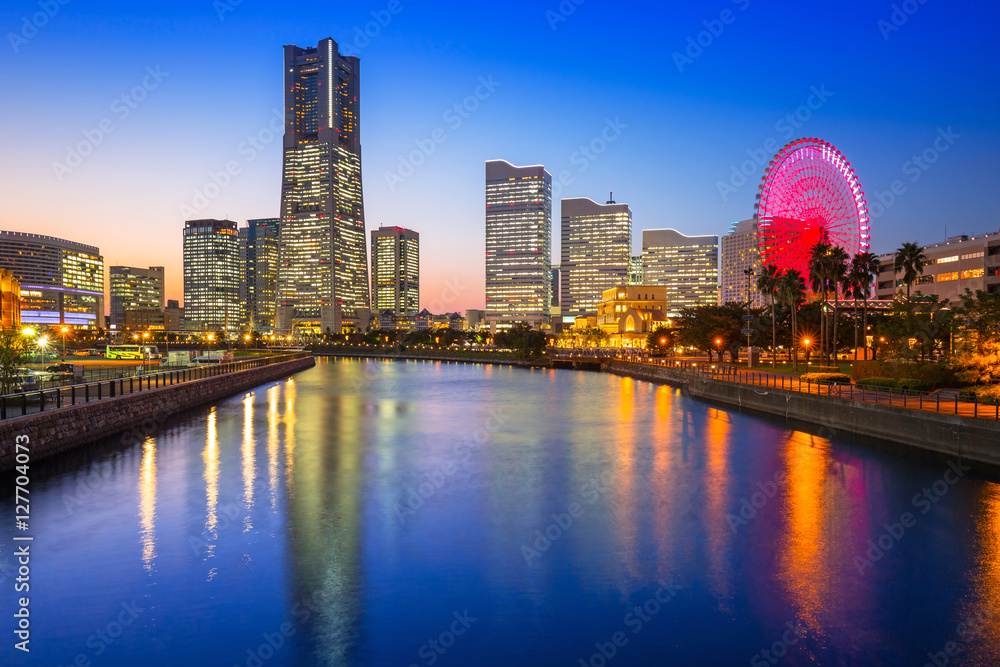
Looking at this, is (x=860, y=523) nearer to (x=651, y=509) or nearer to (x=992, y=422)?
(x=651, y=509)

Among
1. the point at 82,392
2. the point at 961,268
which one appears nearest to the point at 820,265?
the point at 961,268

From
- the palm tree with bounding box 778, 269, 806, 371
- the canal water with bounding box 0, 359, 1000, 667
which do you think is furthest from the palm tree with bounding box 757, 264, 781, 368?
the canal water with bounding box 0, 359, 1000, 667

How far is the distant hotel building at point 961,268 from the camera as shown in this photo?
334 ft

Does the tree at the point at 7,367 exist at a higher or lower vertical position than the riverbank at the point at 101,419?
higher

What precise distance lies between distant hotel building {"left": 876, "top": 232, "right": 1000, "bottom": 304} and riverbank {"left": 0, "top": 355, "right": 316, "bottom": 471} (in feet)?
331

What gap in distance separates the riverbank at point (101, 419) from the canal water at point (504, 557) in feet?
3.50

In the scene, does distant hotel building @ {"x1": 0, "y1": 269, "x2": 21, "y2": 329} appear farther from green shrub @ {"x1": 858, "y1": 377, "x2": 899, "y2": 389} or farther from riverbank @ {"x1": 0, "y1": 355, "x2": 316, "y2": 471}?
green shrub @ {"x1": 858, "y1": 377, "x2": 899, "y2": 389}

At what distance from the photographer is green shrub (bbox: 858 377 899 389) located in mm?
39906

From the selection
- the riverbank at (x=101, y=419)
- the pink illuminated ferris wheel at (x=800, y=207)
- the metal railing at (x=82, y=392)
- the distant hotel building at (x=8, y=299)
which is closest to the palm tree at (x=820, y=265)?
the pink illuminated ferris wheel at (x=800, y=207)

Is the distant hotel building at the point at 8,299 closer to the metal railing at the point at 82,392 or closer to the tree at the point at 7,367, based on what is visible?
the metal railing at the point at 82,392

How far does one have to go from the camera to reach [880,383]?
41344mm

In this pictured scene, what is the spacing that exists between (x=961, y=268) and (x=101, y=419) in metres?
130

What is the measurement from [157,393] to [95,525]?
25871mm

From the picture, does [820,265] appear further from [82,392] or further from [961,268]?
[82,392]
